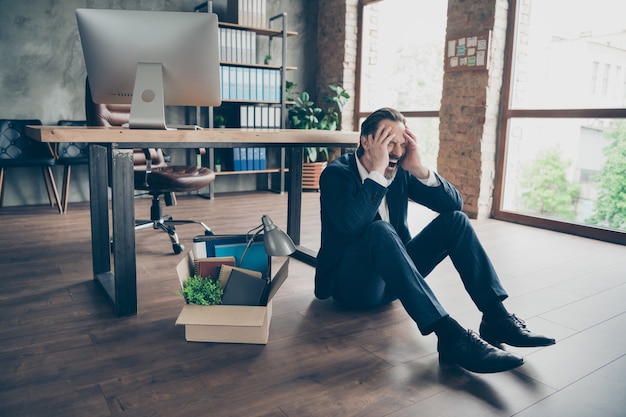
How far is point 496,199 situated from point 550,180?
0.46 meters

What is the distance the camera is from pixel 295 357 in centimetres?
174

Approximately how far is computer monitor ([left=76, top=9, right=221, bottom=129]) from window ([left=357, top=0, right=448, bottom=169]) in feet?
10.5

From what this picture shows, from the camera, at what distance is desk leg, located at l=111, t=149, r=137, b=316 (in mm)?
1934

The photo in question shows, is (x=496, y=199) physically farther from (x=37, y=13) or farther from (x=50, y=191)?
(x=37, y=13)

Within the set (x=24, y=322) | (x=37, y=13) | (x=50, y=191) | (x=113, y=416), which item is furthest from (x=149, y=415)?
(x=37, y=13)

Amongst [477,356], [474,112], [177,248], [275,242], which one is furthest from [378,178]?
[474,112]

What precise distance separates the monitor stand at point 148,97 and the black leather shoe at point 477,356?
53.2 inches

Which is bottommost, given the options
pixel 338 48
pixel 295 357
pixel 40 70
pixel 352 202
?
pixel 295 357

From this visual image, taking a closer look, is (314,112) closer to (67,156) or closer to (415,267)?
(67,156)

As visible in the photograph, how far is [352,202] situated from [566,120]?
2937 mm

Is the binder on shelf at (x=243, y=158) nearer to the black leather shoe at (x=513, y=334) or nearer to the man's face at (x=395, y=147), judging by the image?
the man's face at (x=395, y=147)

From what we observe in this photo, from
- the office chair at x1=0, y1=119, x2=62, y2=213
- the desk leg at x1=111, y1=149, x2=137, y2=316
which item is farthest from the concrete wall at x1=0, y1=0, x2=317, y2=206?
the desk leg at x1=111, y1=149, x2=137, y2=316

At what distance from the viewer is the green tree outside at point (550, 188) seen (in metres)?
4.01

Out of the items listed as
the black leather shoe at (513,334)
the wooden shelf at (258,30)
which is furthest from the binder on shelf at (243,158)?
the black leather shoe at (513,334)
